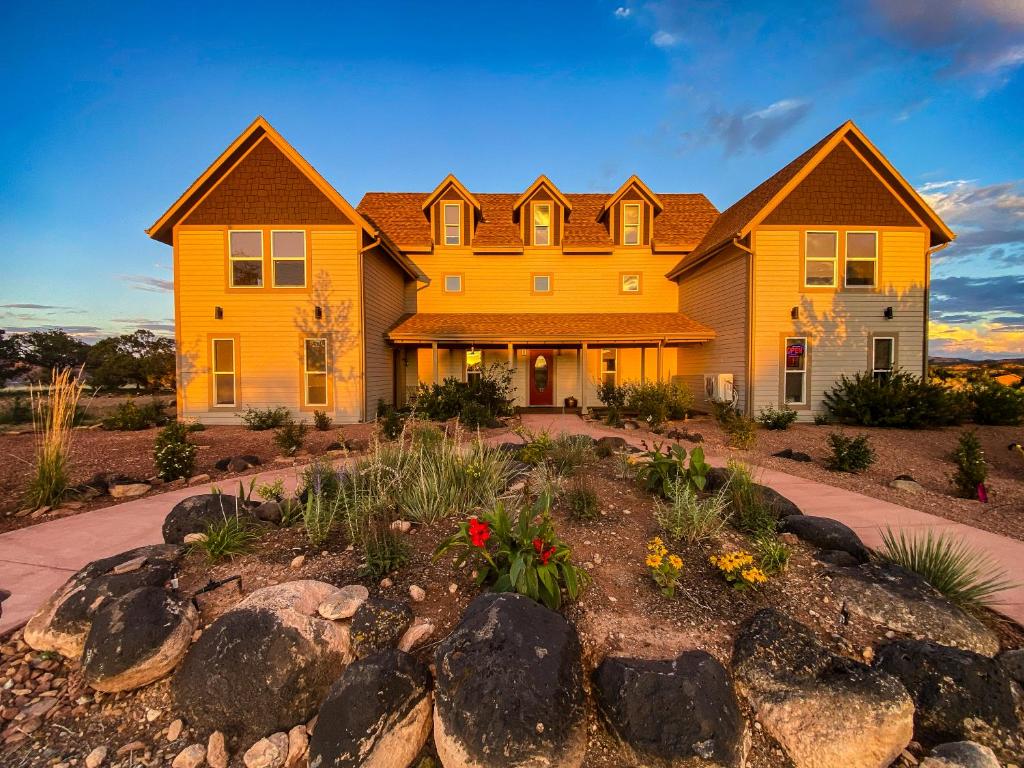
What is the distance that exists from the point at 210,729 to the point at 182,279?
1364 centimetres

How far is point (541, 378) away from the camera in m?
17.5

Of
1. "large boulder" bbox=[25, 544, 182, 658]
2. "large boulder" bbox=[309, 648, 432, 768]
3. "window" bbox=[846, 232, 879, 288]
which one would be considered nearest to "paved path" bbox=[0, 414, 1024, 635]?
"large boulder" bbox=[25, 544, 182, 658]

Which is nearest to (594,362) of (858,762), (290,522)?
(290,522)

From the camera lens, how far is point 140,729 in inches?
90.7

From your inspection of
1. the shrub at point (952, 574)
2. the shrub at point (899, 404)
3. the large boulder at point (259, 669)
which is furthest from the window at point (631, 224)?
the large boulder at point (259, 669)

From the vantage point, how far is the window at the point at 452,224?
54.8 ft

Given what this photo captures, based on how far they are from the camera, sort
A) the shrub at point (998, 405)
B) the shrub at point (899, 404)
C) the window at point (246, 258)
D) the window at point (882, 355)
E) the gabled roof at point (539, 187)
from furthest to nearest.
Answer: the gabled roof at point (539, 187) < the window at point (882, 355) < the window at point (246, 258) < the shrub at point (998, 405) < the shrub at point (899, 404)

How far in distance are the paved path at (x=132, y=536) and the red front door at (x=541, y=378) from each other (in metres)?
11.3

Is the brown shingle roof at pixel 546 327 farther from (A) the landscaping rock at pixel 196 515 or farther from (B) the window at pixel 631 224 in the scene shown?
(A) the landscaping rock at pixel 196 515

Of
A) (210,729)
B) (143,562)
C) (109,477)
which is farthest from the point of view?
(109,477)

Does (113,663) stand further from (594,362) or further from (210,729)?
(594,362)

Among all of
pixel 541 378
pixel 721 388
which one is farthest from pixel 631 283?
pixel 721 388

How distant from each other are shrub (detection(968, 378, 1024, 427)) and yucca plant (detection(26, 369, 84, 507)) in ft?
57.0

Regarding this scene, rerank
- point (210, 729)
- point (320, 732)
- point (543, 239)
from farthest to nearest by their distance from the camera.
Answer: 1. point (543, 239)
2. point (210, 729)
3. point (320, 732)
